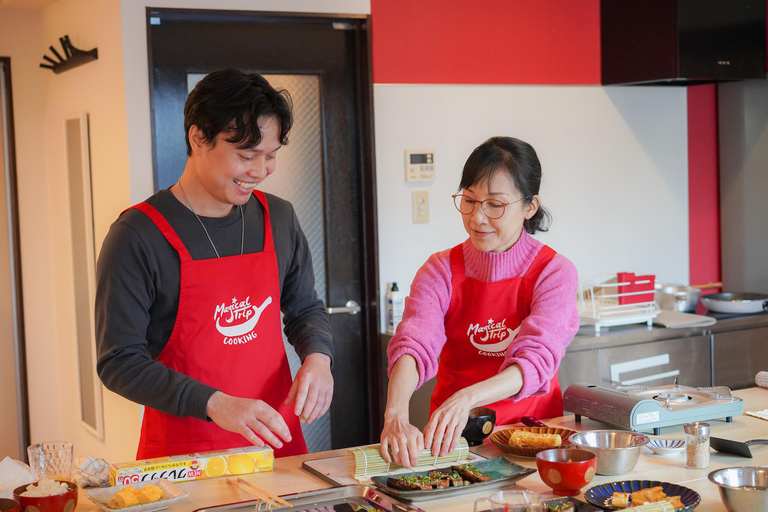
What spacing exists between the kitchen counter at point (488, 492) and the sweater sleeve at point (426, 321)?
0.95 feet

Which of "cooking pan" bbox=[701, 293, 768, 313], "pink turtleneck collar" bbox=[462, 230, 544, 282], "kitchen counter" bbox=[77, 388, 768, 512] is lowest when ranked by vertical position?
"kitchen counter" bbox=[77, 388, 768, 512]

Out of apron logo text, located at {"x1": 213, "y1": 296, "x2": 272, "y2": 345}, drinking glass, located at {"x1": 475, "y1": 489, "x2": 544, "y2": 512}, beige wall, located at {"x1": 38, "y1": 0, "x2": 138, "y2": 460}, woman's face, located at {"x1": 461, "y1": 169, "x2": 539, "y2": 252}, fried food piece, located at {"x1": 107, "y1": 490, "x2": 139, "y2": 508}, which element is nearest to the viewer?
drinking glass, located at {"x1": 475, "y1": 489, "x2": 544, "y2": 512}

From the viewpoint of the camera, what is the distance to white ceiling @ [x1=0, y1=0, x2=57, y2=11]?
13.8 ft

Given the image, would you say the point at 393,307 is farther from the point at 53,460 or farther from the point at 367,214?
the point at 53,460

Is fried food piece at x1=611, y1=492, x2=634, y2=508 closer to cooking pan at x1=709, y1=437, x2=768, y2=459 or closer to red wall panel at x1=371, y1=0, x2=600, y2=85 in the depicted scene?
cooking pan at x1=709, y1=437, x2=768, y2=459

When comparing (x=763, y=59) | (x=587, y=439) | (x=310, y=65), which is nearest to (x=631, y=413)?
(x=587, y=439)

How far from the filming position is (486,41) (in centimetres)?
397

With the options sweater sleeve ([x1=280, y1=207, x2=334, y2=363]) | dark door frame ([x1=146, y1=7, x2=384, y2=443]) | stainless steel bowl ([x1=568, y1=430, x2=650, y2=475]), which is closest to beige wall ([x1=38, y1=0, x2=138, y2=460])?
dark door frame ([x1=146, y1=7, x2=384, y2=443])

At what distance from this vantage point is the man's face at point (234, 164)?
6.74ft

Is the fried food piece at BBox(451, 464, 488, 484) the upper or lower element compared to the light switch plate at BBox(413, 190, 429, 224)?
lower

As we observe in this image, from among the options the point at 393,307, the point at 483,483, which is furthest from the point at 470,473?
the point at 393,307

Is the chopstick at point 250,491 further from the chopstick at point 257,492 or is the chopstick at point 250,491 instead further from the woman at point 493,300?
the woman at point 493,300

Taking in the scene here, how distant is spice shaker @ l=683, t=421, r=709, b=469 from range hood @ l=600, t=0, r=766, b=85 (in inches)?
97.4

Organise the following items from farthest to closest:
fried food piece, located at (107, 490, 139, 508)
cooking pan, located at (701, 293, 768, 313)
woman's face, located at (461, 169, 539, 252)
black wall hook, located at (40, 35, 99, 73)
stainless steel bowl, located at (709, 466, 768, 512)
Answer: cooking pan, located at (701, 293, 768, 313) → black wall hook, located at (40, 35, 99, 73) → woman's face, located at (461, 169, 539, 252) → fried food piece, located at (107, 490, 139, 508) → stainless steel bowl, located at (709, 466, 768, 512)
